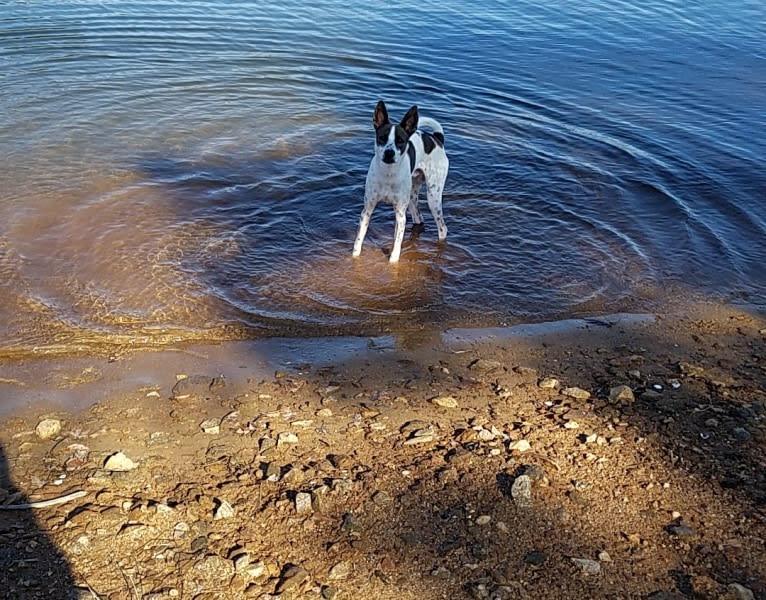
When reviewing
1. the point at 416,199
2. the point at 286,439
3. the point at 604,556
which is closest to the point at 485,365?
the point at 286,439

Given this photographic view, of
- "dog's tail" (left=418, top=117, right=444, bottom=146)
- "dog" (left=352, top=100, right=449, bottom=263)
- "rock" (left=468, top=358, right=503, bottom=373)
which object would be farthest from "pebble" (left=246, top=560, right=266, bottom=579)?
"dog's tail" (left=418, top=117, right=444, bottom=146)

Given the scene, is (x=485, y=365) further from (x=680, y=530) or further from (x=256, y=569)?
(x=256, y=569)

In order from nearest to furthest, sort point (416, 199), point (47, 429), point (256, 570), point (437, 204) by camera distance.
→ point (256, 570) < point (47, 429) < point (437, 204) < point (416, 199)

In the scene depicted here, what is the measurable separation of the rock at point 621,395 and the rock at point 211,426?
242 cm

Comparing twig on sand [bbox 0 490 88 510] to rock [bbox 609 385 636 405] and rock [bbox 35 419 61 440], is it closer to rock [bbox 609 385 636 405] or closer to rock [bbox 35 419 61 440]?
rock [bbox 35 419 61 440]

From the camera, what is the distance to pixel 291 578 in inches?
133

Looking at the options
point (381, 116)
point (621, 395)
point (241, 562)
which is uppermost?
point (381, 116)

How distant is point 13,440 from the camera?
4.33 meters

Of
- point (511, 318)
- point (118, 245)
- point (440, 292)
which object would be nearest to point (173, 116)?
point (118, 245)

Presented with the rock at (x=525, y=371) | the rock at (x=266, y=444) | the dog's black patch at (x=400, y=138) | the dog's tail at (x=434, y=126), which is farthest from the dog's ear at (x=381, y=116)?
the rock at (x=266, y=444)

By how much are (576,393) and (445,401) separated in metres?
0.86

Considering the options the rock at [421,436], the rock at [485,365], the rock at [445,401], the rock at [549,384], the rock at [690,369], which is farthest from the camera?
the rock at [485,365]

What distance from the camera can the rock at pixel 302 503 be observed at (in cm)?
378

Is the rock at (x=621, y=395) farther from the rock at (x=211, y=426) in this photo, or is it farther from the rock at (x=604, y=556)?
the rock at (x=211, y=426)
